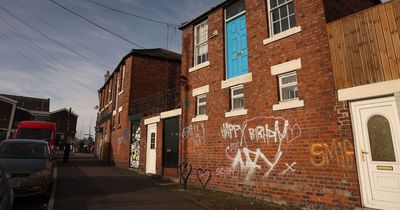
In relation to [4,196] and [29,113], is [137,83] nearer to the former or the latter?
[4,196]

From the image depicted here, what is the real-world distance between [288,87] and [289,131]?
4.60 feet

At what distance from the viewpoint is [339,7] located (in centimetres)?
826

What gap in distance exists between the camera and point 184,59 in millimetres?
13297

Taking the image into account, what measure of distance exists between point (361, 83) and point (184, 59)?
329 inches

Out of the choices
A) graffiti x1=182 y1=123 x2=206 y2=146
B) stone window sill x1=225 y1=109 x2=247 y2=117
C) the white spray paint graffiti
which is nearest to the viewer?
the white spray paint graffiti

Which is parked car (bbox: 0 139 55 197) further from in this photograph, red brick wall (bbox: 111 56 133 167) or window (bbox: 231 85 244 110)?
red brick wall (bbox: 111 56 133 167)

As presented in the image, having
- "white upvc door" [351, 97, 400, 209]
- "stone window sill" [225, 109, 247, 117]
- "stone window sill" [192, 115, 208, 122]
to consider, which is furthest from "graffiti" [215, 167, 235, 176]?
"white upvc door" [351, 97, 400, 209]

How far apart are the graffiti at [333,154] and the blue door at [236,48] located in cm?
394

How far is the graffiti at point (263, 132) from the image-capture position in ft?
25.9

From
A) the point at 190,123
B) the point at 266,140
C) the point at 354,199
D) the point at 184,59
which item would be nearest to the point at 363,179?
the point at 354,199

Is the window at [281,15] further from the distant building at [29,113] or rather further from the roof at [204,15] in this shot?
the distant building at [29,113]

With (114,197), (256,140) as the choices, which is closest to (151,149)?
(114,197)

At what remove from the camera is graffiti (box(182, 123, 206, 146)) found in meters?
11.3

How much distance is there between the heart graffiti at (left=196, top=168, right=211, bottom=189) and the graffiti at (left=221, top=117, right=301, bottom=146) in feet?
5.66
